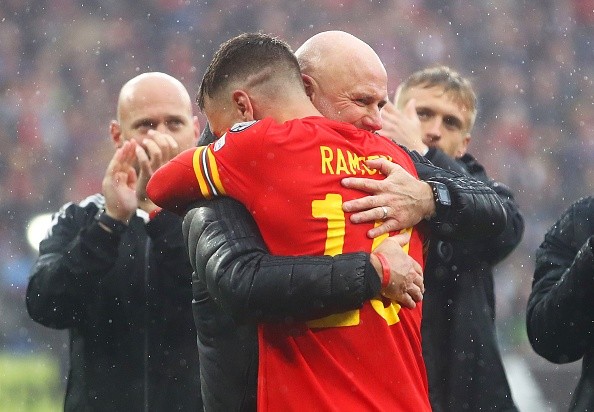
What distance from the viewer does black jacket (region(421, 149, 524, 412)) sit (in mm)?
3564

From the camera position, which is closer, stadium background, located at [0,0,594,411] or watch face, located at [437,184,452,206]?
watch face, located at [437,184,452,206]

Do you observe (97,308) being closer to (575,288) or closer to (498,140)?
(575,288)

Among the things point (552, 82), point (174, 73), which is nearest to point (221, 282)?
point (174, 73)

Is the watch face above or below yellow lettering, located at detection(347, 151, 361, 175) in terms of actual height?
below

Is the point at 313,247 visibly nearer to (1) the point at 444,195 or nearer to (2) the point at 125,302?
(1) the point at 444,195

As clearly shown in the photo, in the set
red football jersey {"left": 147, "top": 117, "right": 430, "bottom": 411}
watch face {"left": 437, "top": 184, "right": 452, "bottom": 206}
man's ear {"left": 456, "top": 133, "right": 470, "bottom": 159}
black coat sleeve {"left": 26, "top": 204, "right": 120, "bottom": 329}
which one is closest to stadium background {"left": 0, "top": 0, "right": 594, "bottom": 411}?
man's ear {"left": 456, "top": 133, "right": 470, "bottom": 159}

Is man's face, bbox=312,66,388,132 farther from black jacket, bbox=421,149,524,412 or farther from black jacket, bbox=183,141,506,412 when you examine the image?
black jacket, bbox=421,149,524,412

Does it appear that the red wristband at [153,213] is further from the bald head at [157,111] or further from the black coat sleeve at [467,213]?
the black coat sleeve at [467,213]

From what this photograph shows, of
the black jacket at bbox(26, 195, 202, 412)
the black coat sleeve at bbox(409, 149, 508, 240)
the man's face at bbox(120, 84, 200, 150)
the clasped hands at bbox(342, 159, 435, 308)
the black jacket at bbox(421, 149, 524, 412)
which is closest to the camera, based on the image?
the clasped hands at bbox(342, 159, 435, 308)

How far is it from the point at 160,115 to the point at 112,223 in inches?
23.4

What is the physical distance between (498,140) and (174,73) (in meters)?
3.56

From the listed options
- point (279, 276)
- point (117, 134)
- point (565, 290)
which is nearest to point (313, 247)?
point (279, 276)

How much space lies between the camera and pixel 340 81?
2.77 meters

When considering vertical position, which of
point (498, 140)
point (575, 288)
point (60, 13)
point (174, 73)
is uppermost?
point (60, 13)
